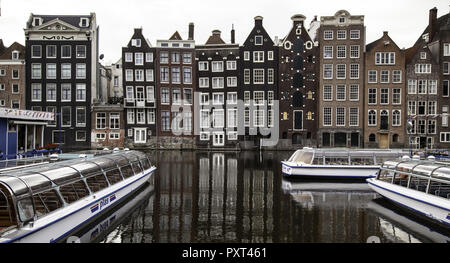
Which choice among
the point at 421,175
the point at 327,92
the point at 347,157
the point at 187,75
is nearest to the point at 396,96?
the point at 327,92

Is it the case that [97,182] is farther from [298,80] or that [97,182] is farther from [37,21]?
[37,21]

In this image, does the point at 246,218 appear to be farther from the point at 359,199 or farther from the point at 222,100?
the point at 222,100

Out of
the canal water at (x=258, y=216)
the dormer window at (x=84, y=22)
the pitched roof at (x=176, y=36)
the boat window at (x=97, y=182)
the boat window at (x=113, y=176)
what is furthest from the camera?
the pitched roof at (x=176, y=36)

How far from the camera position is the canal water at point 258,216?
11.4 meters

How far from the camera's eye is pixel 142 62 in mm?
51188

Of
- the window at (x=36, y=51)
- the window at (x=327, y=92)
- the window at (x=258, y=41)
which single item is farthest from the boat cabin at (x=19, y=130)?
the window at (x=327, y=92)

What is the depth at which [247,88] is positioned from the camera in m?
51.6

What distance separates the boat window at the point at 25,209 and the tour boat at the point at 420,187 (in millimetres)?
13287

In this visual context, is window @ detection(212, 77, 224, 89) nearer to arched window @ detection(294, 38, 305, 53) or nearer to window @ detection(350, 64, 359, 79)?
arched window @ detection(294, 38, 305, 53)

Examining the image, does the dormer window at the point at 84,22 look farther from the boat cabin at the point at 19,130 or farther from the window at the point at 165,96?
the boat cabin at the point at 19,130

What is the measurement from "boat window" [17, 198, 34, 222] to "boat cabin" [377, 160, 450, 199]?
46.3 feet
